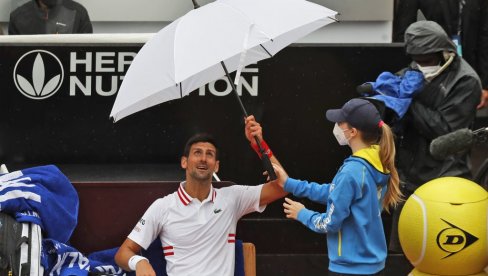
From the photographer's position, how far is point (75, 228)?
736cm

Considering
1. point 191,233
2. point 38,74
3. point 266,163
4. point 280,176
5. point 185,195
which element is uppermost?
point 38,74

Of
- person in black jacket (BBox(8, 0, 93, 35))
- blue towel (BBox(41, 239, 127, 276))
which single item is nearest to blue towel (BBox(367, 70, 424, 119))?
blue towel (BBox(41, 239, 127, 276))

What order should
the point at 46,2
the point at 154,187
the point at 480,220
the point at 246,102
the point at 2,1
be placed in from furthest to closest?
the point at 2,1
the point at 46,2
the point at 246,102
the point at 154,187
the point at 480,220

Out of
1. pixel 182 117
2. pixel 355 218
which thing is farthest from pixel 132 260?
pixel 182 117

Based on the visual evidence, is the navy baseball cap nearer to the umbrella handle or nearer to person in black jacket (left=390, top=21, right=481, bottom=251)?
the umbrella handle

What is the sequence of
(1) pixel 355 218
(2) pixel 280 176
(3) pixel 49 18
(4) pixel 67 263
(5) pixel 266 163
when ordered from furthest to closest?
(3) pixel 49 18, (4) pixel 67 263, (2) pixel 280 176, (5) pixel 266 163, (1) pixel 355 218

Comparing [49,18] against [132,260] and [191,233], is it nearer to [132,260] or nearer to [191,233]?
[191,233]

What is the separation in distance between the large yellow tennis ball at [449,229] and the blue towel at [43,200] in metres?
1.97

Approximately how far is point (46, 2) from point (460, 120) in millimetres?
3586

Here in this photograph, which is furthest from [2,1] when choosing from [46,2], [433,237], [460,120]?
[433,237]

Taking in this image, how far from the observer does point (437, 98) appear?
7.76 meters

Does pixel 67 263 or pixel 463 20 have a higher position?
pixel 463 20

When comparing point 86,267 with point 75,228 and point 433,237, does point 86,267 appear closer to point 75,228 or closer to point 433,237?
point 75,228

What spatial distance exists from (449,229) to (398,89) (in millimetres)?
1526
